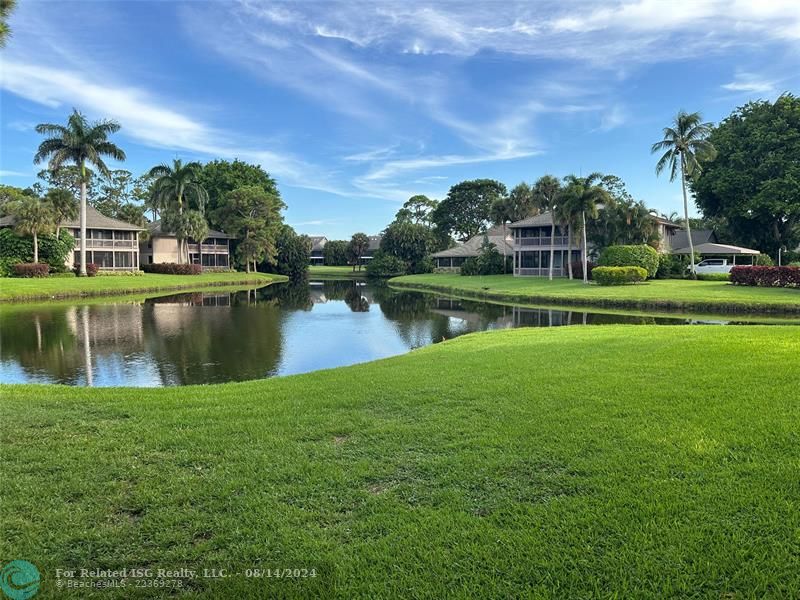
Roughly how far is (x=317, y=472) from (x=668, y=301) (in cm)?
2924

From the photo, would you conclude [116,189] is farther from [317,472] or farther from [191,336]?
[317,472]

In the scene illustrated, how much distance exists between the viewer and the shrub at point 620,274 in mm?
39875

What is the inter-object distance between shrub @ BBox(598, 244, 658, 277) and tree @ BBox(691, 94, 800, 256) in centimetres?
1331

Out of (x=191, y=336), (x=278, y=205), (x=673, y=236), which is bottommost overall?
(x=191, y=336)

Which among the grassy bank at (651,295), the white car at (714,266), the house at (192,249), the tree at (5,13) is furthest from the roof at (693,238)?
the tree at (5,13)

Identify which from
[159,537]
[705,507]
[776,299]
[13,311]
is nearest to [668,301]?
[776,299]

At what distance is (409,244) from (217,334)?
196 feet

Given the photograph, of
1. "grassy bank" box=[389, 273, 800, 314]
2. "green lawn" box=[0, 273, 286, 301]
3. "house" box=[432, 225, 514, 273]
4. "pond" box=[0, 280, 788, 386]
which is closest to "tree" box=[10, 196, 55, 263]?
"green lawn" box=[0, 273, 286, 301]

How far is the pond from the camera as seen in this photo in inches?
562

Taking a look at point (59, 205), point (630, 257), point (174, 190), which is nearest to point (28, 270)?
point (59, 205)

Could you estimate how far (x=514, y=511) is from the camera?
405cm

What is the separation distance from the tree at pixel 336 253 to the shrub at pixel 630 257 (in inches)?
2664

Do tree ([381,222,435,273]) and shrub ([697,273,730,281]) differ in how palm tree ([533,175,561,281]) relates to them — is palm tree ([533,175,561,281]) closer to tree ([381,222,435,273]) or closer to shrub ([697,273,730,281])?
shrub ([697,273,730,281])

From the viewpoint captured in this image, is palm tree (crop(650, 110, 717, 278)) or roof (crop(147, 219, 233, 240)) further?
roof (crop(147, 219, 233, 240))
